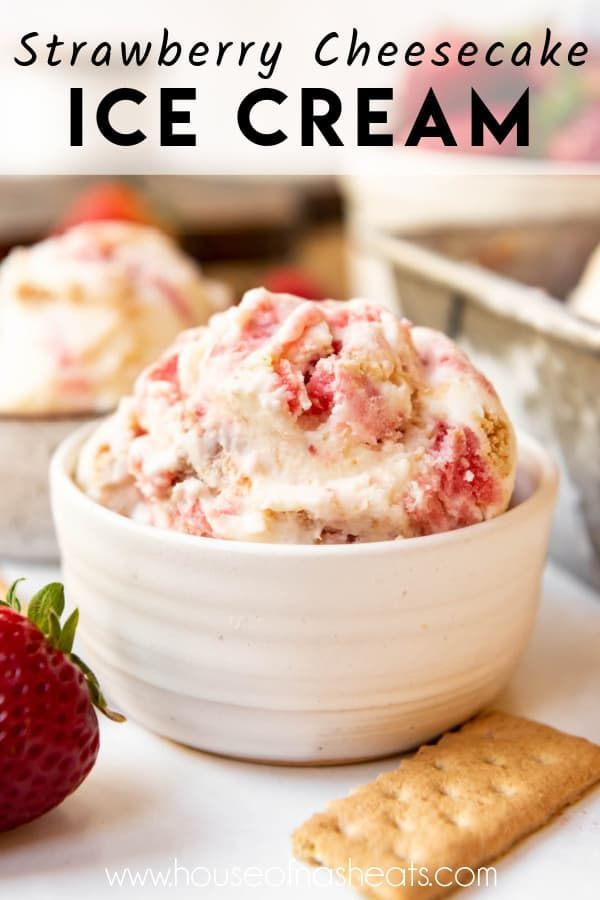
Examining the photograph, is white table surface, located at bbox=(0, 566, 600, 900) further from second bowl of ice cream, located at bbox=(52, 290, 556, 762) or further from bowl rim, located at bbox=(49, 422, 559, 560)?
bowl rim, located at bbox=(49, 422, 559, 560)

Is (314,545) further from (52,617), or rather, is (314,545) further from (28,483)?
(28,483)

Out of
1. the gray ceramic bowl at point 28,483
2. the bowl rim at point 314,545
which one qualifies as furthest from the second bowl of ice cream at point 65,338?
the bowl rim at point 314,545

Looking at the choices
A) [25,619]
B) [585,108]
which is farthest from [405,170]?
[25,619]

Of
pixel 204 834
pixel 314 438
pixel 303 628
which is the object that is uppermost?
pixel 314 438

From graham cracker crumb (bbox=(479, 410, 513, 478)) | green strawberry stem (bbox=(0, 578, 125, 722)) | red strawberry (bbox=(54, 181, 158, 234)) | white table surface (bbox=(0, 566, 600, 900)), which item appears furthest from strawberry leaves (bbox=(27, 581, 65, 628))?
red strawberry (bbox=(54, 181, 158, 234))

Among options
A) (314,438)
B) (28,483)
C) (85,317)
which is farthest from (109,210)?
(314,438)

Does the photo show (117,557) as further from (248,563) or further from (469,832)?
(469,832)


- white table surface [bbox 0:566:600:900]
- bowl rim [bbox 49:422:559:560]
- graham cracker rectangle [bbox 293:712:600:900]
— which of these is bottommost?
white table surface [bbox 0:566:600:900]
